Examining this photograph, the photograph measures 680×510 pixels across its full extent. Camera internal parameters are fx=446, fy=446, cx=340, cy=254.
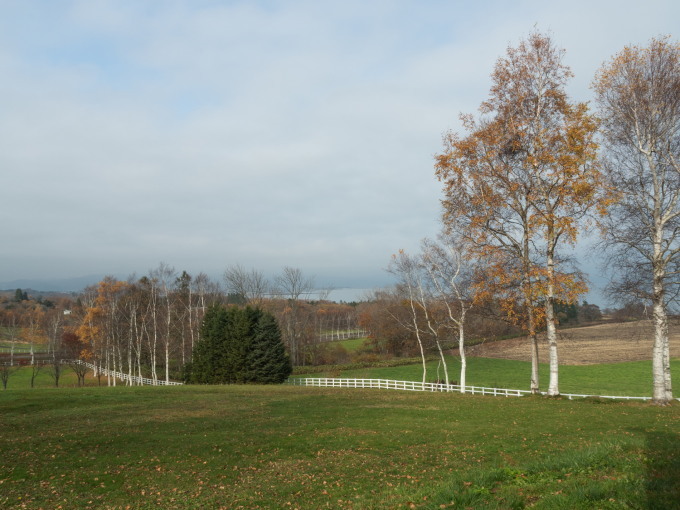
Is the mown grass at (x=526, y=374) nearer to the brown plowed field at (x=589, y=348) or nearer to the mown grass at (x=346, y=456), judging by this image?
the brown plowed field at (x=589, y=348)

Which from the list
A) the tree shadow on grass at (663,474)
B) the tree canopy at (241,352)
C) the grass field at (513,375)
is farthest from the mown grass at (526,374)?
the tree shadow on grass at (663,474)

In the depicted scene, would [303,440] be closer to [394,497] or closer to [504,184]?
[394,497]

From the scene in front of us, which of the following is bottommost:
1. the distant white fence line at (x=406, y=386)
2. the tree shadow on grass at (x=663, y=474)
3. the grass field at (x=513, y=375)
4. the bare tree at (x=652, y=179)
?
the grass field at (x=513, y=375)

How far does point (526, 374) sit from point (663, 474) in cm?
4761

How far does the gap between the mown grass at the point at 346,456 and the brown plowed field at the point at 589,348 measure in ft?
129

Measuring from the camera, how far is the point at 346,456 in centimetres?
Result: 1119

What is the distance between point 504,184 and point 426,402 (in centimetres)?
1115

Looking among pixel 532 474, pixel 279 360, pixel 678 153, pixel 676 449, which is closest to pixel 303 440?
pixel 532 474

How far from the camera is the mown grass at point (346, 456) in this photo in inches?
275

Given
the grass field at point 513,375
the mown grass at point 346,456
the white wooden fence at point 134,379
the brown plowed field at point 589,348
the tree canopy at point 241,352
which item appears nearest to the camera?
the mown grass at point 346,456

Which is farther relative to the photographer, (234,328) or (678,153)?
(234,328)

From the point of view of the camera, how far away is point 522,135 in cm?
2009

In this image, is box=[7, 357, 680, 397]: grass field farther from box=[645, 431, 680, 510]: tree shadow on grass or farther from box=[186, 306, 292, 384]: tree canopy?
box=[645, 431, 680, 510]: tree shadow on grass

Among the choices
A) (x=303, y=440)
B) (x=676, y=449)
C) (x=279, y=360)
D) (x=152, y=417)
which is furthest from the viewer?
(x=279, y=360)
